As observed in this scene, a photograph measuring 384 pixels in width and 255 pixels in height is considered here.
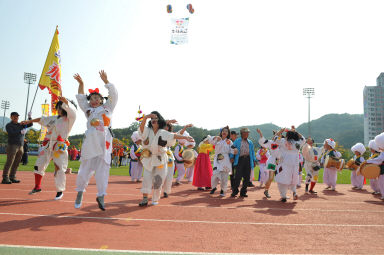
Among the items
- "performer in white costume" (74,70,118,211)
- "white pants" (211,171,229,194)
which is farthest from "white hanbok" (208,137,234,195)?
"performer in white costume" (74,70,118,211)

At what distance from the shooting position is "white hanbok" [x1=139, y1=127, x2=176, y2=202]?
6.93 m

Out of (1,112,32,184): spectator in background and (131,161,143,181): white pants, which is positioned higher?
(1,112,32,184): spectator in background

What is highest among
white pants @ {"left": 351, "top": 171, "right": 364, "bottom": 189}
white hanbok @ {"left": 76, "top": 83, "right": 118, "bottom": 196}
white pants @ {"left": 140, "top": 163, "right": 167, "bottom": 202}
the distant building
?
the distant building

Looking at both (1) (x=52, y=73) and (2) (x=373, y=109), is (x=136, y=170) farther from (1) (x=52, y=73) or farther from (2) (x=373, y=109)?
(2) (x=373, y=109)

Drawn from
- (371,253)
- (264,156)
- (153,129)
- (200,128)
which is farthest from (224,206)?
(200,128)

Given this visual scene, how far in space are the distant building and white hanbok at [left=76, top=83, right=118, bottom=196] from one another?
5907 inches

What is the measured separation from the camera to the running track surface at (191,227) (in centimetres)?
391

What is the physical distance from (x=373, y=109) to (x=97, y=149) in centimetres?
16025

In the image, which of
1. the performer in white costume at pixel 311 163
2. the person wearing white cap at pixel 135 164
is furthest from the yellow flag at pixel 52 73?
the performer in white costume at pixel 311 163

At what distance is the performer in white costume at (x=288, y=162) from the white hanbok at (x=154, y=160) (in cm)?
348

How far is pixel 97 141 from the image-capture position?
5926 mm

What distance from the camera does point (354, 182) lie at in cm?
1402

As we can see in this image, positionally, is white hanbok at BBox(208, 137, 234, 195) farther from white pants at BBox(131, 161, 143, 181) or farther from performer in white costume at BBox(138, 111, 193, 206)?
white pants at BBox(131, 161, 143, 181)

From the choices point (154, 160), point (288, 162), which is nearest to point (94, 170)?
point (154, 160)
